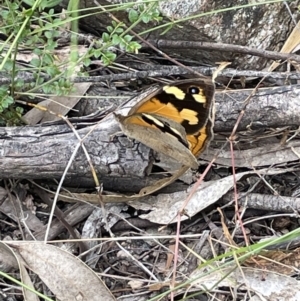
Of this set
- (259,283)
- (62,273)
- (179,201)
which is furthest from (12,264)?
(259,283)

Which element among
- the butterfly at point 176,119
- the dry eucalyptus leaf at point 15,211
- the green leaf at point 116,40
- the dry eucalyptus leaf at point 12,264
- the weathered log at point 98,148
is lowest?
the dry eucalyptus leaf at point 12,264

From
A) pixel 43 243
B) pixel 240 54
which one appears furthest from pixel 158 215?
pixel 240 54

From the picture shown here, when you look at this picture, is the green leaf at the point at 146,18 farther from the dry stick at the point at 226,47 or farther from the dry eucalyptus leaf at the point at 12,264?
the dry eucalyptus leaf at the point at 12,264

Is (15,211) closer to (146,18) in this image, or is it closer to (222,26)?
(146,18)

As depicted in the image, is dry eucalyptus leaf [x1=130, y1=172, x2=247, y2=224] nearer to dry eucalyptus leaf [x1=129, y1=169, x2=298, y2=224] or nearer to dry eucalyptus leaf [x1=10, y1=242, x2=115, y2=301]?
dry eucalyptus leaf [x1=129, y1=169, x2=298, y2=224]

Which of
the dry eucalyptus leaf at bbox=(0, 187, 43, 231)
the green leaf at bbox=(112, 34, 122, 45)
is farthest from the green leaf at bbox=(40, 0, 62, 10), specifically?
the dry eucalyptus leaf at bbox=(0, 187, 43, 231)

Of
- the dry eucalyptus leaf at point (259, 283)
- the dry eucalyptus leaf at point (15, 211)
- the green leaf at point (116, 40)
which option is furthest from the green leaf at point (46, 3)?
the dry eucalyptus leaf at point (259, 283)
